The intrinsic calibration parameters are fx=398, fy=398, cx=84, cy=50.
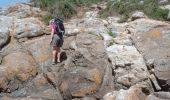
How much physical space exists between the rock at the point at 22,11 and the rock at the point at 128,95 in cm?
760

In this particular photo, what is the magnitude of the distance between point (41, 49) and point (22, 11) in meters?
4.06

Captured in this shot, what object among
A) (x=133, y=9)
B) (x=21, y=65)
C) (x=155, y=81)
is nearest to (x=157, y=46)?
(x=155, y=81)

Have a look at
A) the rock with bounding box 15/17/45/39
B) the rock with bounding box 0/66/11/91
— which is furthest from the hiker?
the rock with bounding box 15/17/45/39

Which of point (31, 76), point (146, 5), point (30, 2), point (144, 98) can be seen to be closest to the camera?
point (144, 98)

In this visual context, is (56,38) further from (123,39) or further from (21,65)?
(123,39)

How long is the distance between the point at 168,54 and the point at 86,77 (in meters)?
2.81

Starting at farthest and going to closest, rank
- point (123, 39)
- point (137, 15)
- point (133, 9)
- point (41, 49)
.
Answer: point (133, 9), point (137, 15), point (41, 49), point (123, 39)

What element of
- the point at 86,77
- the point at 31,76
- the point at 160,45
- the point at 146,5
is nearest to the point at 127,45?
the point at 160,45

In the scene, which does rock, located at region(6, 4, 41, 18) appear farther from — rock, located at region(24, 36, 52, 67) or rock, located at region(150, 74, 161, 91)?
rock, located at region(150, 74, 161, 91)

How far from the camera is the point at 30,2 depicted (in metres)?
20.3

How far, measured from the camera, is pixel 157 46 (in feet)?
45.1

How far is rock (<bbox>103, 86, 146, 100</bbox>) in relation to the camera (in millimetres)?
11375

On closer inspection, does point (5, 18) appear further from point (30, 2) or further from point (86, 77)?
point (86, 77)

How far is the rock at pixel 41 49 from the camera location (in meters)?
14.4
